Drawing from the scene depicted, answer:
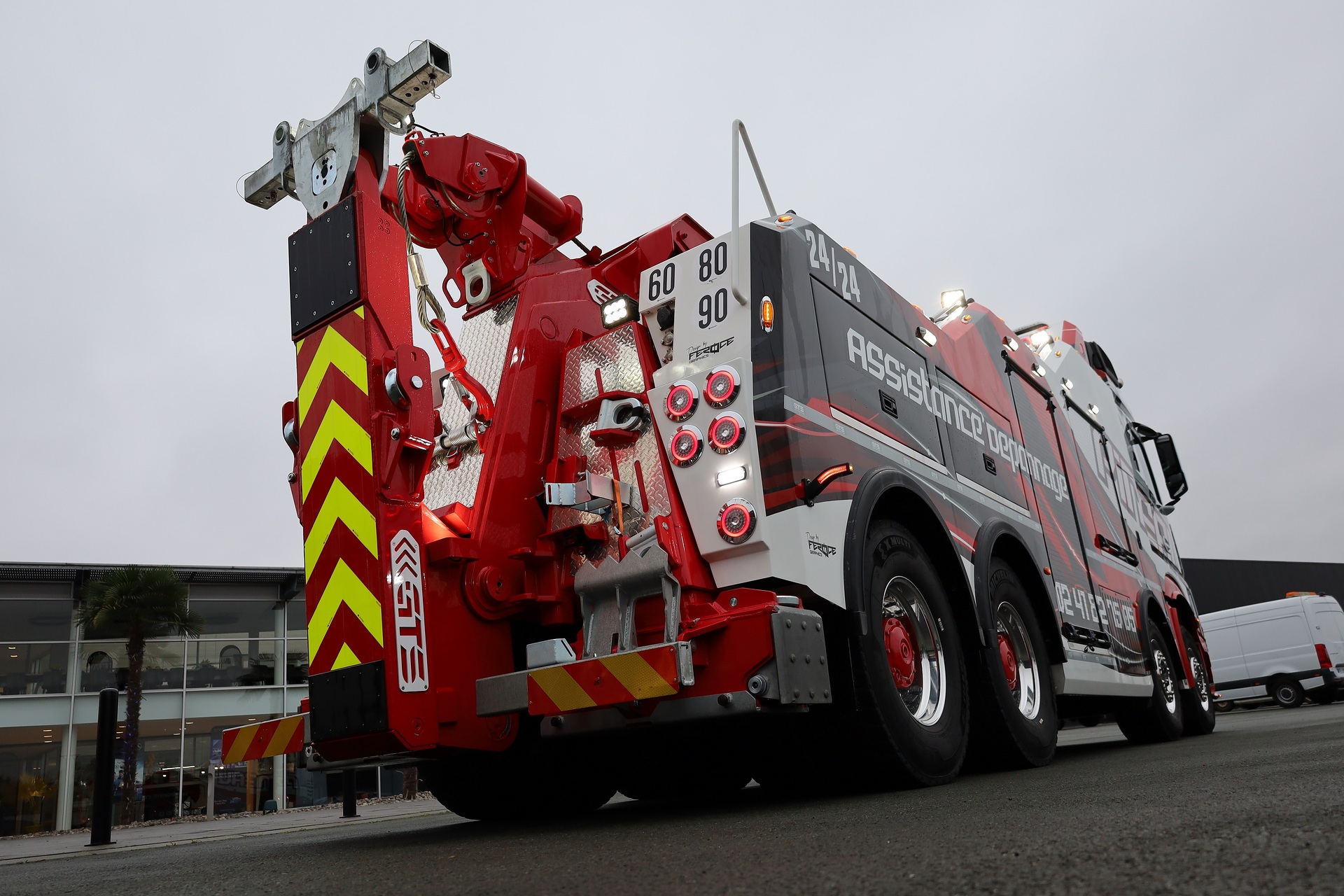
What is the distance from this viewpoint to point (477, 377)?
4.73m

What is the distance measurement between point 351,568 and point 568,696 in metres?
0.97

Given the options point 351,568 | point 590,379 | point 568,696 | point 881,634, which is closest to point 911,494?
point 881,634

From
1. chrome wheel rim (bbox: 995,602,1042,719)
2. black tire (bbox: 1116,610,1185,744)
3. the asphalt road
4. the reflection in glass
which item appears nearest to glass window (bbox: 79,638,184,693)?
the reflection in glass

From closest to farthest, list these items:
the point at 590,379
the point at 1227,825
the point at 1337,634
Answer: the point at 1227,825
the point at 590,379
the point at 1337,634

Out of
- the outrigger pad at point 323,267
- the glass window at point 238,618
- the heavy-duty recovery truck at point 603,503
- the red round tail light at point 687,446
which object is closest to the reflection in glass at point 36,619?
the glass window at point 238,618

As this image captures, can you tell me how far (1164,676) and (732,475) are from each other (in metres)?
6.56

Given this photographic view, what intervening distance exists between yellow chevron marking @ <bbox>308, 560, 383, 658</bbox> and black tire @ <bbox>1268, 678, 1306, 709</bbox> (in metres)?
21.8

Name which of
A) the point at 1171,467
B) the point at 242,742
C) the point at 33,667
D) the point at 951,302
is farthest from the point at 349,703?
the point at 33,667

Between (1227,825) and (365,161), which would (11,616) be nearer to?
(365,161)

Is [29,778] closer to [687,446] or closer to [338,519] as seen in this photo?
[338,519]

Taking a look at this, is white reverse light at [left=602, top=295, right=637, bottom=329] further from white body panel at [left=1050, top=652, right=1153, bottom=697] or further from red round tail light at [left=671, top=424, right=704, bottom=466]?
white body panel at [left=1050, top=652, right=1153, bottom=697]

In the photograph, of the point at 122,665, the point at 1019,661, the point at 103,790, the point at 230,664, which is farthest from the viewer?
the point at 230,664

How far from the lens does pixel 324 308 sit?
4082 mm

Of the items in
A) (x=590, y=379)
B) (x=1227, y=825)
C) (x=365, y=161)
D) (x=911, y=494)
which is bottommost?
(x=1227, y=825)
